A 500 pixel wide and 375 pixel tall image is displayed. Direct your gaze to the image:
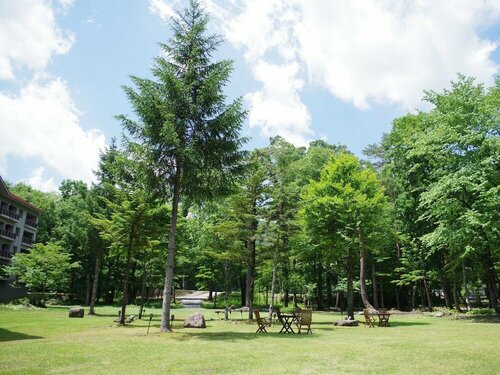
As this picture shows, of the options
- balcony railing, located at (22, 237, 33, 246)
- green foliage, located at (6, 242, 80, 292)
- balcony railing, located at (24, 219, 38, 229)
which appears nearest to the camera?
green foliage, located at (6, 242, 80, 292)

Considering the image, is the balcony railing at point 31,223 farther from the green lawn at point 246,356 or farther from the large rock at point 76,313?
the green lawn at point 246,356

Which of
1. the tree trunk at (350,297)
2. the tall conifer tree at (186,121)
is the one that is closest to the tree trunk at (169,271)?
the tall conifer tree at (186,121)

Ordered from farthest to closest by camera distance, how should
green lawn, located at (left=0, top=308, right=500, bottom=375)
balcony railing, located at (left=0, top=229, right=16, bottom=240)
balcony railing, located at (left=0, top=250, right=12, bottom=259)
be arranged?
1. balcony railing, located at (left=0, top=229, right=16, bottom=240)
2. balcony railing, located at (left=0, top=250, right=12, bottom=259)
3. green lawn, located at (left=0, top=308, right=500, bottom=375)

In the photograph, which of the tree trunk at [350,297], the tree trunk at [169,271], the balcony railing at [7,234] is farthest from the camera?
the balcony railing at [7,234]

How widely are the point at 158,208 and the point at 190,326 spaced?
729cm

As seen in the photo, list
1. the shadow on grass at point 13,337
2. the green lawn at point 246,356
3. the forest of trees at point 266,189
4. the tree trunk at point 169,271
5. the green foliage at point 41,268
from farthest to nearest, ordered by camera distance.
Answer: the green foliage at point 41,268, the forest of trees at point 266,189, the tree trunk at point 169,271, the shadow on grass at point 13,337, the green lawn at point 246,356

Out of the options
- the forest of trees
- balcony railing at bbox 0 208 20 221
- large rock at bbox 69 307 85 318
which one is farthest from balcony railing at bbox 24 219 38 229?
large rock at bbox 69 307 85 318

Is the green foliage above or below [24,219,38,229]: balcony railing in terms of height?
below

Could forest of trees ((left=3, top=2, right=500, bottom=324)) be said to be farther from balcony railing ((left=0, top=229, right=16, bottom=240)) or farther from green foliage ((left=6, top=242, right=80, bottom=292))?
balcony railing ((left=0, top=229, right=16, bottom=240))

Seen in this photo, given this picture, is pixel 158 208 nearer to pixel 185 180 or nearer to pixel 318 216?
pixel 185 180

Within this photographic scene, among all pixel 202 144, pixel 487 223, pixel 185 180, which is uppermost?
pixel 202 144

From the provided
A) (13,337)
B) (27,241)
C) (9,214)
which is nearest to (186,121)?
(13,337)

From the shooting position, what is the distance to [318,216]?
81.5 ft

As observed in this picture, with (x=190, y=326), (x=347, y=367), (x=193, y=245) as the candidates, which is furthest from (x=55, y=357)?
(x=193, y=245)
